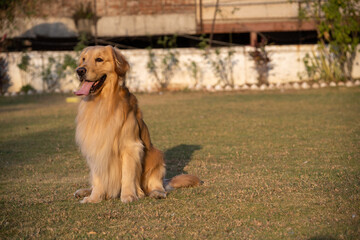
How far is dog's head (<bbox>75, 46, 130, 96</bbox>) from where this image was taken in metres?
5.27

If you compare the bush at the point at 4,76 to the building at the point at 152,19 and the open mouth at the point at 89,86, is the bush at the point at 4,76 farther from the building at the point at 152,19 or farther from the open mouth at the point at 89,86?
the open mouth at the point at 89,86

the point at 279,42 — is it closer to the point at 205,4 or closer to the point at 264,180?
the point at 205,4

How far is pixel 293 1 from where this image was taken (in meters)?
20.7

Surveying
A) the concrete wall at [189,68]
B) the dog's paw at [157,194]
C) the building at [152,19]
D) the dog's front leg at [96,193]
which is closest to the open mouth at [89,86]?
the dog's front leg at [96,193]

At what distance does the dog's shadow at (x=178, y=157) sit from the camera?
6.96 meters

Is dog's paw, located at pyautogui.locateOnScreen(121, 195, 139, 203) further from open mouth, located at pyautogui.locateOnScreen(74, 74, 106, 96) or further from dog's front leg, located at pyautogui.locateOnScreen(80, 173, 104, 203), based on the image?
open mouth, located at pyautogui.locateOnScreen(74, 74, 106, 96)

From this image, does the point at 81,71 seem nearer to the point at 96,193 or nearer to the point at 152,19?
the point at 96,193

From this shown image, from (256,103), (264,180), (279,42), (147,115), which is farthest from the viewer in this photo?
(279,42)

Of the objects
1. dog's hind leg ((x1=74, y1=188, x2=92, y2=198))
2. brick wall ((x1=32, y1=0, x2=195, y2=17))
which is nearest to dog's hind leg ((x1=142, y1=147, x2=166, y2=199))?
dog's hind leg ((x1=74, y1=188, x2=92, y2=198))

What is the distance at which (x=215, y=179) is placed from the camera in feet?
20.2

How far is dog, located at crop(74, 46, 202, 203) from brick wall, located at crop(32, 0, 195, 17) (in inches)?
640

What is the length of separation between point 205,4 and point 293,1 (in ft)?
11.9

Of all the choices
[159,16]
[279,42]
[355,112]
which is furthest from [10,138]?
[279,42]

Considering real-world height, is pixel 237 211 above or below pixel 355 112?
above
